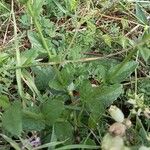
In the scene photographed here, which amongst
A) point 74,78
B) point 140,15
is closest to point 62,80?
point 74,78

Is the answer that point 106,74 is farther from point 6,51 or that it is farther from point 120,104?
point 6,51

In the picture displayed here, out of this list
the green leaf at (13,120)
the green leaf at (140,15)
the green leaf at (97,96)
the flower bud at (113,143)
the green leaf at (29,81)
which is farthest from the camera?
the green leaf at (140,15)

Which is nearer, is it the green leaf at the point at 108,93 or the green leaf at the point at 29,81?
the green leaf at the point at 108,93

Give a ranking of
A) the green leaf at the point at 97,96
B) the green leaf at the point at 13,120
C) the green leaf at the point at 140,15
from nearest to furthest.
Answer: the green leaf at the point at 13,120, the green leaf at the point at 97,96, the green leaf at the point at 140,15

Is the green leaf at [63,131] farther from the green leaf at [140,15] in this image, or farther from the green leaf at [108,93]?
the green leaf at [140,15]

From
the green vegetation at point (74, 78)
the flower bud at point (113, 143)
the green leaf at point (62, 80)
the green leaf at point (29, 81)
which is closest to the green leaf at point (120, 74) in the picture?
the green vegetation at point (74, 78)

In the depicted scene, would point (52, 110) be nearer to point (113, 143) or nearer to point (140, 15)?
point (113, 143)
